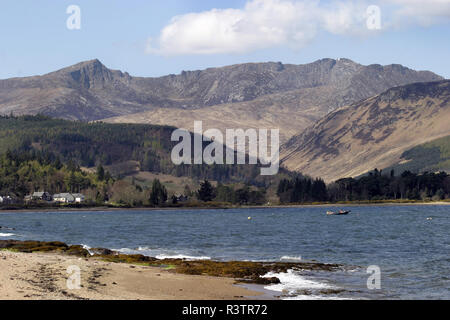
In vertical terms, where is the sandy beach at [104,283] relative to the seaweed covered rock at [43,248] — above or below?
above

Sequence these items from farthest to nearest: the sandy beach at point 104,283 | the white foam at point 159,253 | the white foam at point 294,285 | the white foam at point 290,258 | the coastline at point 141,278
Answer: the white foam at point 159,253 < the white foam at point 290,258 < the white foam at point 294,285 < the coastline at point 141,278 < the sandy beach at point 104,283

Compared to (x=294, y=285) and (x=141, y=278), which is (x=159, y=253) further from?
(x=294, y=285)

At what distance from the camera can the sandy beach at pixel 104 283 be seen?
44312 millimetres

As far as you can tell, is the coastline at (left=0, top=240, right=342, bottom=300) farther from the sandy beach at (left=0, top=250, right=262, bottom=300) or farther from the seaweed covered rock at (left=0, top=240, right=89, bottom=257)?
the seaweed covered rock at (left=0, top=240, right=89, bottom=257)

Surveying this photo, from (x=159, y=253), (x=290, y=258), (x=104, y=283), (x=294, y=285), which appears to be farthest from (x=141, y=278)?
(x=159, y=253)

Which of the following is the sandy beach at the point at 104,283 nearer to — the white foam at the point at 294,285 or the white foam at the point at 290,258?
the white foam at the point at 294,285

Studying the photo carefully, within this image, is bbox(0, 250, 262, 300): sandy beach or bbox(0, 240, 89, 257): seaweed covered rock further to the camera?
bbox(0, 240, 89, 257): seaweed covered rock

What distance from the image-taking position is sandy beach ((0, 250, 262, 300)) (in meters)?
44.3

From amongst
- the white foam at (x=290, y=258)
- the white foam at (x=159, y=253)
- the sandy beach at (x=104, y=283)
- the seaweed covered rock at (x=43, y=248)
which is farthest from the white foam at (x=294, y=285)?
the seaweed covered rock at (x=43, y=248)

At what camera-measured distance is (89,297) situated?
43.6 metres

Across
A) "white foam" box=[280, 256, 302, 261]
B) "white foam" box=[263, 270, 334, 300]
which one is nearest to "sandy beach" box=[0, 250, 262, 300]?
"white foam" box=[263, 270, 334, 300]

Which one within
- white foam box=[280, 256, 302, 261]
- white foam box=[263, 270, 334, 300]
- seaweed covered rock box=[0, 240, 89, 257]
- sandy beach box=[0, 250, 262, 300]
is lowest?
white foam box=[280, 256, 302, 261]

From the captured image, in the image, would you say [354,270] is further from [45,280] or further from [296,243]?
[296,243]
